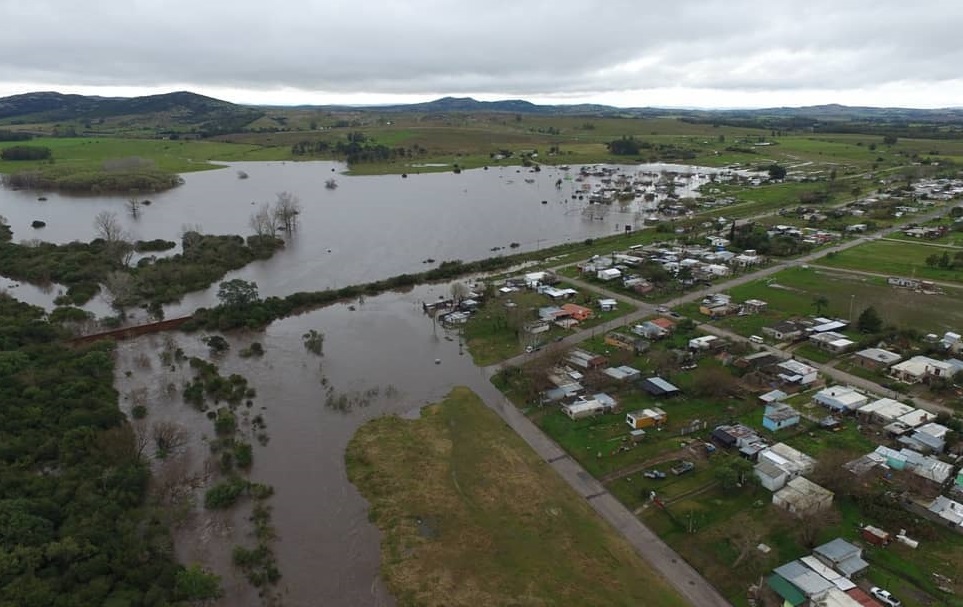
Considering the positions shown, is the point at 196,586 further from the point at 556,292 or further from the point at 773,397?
the point at 556,292


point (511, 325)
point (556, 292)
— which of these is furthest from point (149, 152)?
point (511, 325)

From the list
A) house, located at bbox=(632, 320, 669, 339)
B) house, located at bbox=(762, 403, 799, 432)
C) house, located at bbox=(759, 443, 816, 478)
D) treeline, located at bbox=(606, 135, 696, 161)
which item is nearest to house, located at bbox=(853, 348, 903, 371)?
house, located at bbox=(762, 403, 799, 432)

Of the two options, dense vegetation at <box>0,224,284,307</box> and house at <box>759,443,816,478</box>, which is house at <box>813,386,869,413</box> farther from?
dense vegetation at <box>0,224,284,307</box>

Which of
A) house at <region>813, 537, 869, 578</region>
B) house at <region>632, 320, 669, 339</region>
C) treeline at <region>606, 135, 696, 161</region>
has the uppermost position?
treeline at <region>606, 135, 696, 161</region>

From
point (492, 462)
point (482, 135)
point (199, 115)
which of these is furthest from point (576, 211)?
point (199, 115)

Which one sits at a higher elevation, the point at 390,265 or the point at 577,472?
the point at 390,265

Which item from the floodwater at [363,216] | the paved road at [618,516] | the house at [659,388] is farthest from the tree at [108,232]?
the house at [659,388]

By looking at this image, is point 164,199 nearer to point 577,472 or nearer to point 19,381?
point 19,381
